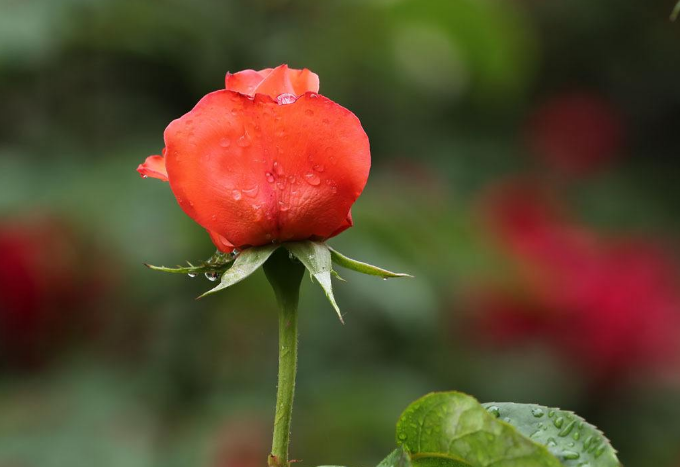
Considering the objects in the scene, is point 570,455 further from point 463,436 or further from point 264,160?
point 264,160

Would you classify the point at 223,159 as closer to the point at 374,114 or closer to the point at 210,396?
the point at 210,396

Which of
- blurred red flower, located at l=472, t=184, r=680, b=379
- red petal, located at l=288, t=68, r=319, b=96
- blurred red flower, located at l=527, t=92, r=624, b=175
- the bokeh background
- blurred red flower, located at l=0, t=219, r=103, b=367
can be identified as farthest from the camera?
blurred red flower, located at l=527, t=92, r=624, b=175

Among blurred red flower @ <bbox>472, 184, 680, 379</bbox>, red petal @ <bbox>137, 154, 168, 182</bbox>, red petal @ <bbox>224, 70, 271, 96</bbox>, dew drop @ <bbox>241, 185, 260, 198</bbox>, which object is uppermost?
red petal @ <bbox>224, 70, 271, 96</bbox>

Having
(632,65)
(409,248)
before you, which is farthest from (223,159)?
(632,65)

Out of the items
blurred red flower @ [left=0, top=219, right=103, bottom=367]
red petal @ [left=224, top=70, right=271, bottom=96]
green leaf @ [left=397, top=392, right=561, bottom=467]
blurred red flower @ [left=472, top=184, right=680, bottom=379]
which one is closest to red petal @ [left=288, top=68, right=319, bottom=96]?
red petal @ [left=224, top=70, right=271, bottom=96]

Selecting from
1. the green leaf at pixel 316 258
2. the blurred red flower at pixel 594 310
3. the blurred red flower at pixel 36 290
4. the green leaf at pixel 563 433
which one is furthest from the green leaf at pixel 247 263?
the blurred red flower at pixel 594 310

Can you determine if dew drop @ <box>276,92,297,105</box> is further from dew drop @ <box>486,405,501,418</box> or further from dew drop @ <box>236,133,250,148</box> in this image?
dew drop @ <box>486,405,501,418</box>
